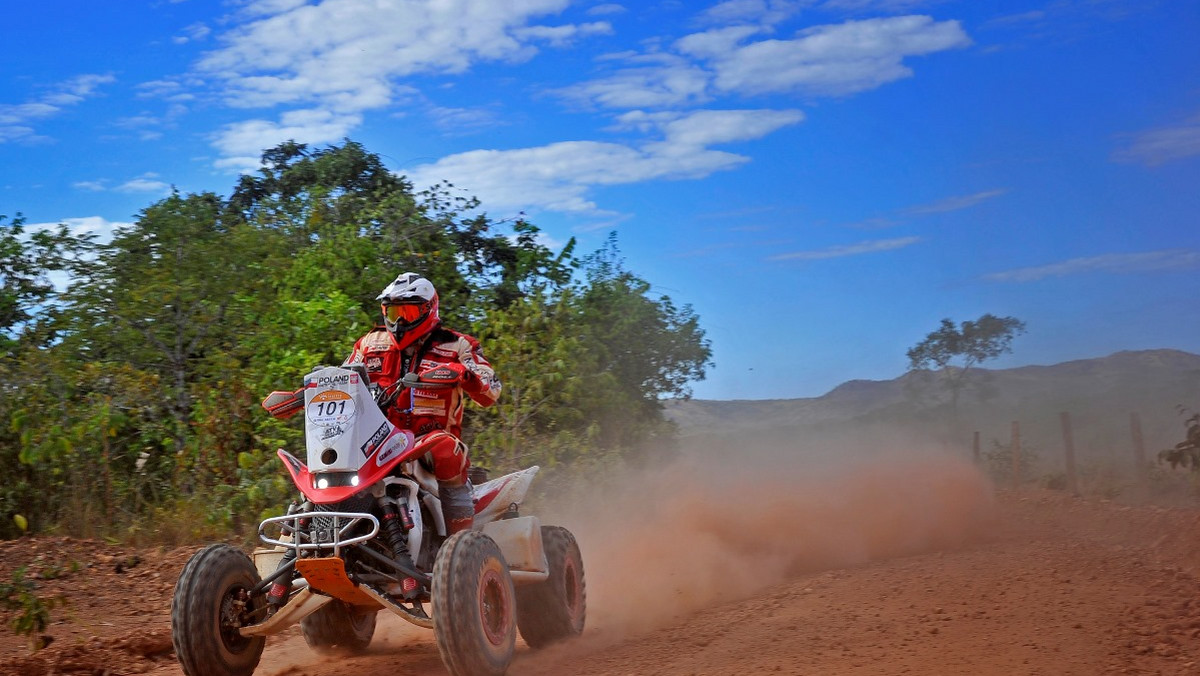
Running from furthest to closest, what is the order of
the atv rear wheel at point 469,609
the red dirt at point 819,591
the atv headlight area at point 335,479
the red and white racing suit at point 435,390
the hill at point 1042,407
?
the hill at point 1042,407, the red and white racing suit at point 435,390, the red dirt at point 819,591, the atv headlight area at point 335,479, the atv rear wheel at point 469,609

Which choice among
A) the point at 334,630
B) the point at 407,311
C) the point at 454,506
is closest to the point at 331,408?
the point at 407,311

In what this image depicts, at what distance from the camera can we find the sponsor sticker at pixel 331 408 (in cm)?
637

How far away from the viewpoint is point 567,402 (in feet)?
48.9

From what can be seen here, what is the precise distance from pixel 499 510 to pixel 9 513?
7.69 m

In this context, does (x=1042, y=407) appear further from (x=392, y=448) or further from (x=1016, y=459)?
(x=392, y=448)

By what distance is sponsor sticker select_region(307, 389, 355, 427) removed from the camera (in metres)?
6.37

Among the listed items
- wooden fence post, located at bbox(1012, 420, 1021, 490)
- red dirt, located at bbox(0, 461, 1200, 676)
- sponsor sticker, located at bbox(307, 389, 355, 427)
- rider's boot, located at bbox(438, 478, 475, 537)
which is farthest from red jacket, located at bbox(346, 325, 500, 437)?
wooden fence post, located at bbox(1012, 420, 1021, 490)

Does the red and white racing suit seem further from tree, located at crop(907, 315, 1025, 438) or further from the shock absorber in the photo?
tree, located at crop(907, 315, 1025, 438)

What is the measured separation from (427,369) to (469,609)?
1.70 m

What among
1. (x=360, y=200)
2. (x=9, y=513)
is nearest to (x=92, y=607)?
(x=9, y=513)

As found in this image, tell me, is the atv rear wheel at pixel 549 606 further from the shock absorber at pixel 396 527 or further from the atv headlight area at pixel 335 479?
the atv headlight area at pixel 335 479

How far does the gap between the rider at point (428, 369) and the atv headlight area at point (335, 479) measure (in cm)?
70

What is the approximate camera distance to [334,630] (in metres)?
7.79

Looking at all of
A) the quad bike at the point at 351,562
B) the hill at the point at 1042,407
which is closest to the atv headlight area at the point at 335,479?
the quad bike at the point at 351,562
